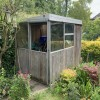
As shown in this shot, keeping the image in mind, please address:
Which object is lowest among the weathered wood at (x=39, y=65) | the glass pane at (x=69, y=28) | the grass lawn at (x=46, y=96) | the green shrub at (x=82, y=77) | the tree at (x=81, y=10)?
the grass lawn at (x=46, y=96)

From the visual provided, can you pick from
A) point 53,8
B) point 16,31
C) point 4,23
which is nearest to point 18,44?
point 16,31

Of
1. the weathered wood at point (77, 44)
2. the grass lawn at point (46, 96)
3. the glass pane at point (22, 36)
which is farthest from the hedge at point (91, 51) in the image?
the grass lawn at point (46, 96)

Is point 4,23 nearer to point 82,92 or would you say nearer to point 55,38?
point 55,38

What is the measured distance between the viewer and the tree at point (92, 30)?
1889cm

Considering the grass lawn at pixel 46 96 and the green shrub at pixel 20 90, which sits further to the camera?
the grass lawn at pixel 46 96

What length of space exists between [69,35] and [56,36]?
4.88 ft

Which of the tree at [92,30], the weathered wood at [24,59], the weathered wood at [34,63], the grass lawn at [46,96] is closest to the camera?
the grass lawn at [46,96]

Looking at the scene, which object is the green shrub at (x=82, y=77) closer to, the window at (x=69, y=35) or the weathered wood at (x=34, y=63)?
the weathered wood at (x=34, y=63)

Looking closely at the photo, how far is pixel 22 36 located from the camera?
716 centimetres

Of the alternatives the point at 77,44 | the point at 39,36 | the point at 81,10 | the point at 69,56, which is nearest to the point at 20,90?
the point at 39,36

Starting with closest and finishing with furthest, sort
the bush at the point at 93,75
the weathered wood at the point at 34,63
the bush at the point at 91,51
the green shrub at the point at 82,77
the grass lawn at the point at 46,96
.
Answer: the grass lawn at the point at 46,96 → the bush at the point at 93,75 → the green shrub at the point at 82,77 → the weathered wood at the point at 34,63 → the bush at the point at 91,51

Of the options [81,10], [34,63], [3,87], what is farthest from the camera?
[81,10]

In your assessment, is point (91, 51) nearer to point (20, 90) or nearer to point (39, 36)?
point (39, 36)

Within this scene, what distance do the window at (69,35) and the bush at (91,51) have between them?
3046mm
